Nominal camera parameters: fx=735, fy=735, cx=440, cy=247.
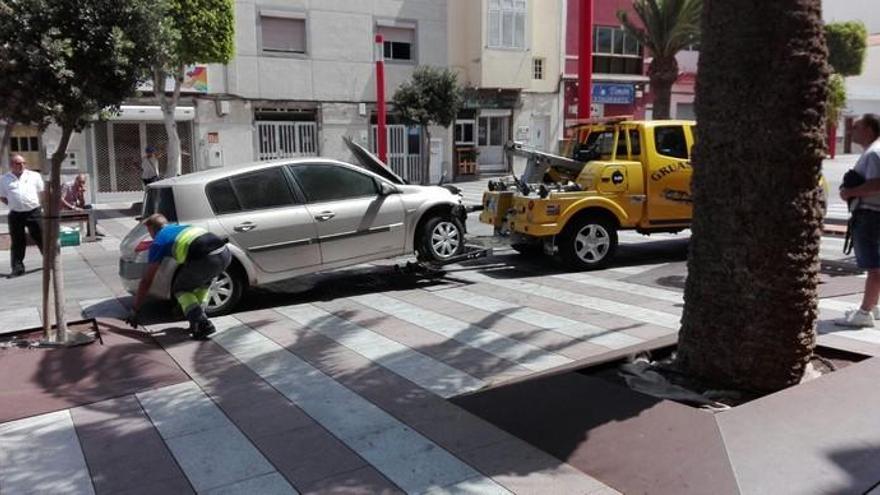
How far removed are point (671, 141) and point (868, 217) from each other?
13.6ft

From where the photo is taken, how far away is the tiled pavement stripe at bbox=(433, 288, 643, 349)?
619cm

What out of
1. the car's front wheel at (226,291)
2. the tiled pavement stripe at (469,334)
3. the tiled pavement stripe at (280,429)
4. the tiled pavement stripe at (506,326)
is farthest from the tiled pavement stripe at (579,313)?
the tiled pavement stripe at (280,429)

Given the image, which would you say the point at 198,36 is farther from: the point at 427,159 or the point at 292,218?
the point at 292,218

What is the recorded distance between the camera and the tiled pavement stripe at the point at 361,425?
3.73m

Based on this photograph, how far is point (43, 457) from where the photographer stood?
13.9 ft

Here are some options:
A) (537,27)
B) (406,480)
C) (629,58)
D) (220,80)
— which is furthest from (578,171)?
(629,58)

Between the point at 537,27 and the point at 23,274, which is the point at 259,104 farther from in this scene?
the point at 23,274

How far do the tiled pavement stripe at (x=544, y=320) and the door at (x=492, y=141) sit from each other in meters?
20.4

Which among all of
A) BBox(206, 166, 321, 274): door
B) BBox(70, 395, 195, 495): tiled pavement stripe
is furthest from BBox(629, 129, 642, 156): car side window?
BBox(70, 395, 195, 495): tiled pavement stripe

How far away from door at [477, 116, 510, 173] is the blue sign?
4.32 metres

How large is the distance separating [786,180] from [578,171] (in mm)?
6234

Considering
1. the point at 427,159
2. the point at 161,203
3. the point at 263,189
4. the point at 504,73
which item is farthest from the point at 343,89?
the point at 161,203

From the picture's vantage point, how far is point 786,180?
4156 mm

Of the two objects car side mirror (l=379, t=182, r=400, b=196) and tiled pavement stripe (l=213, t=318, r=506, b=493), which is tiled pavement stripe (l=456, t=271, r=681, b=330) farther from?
tiled pavement stripe (l=213, t=318, r=506, b=493)
